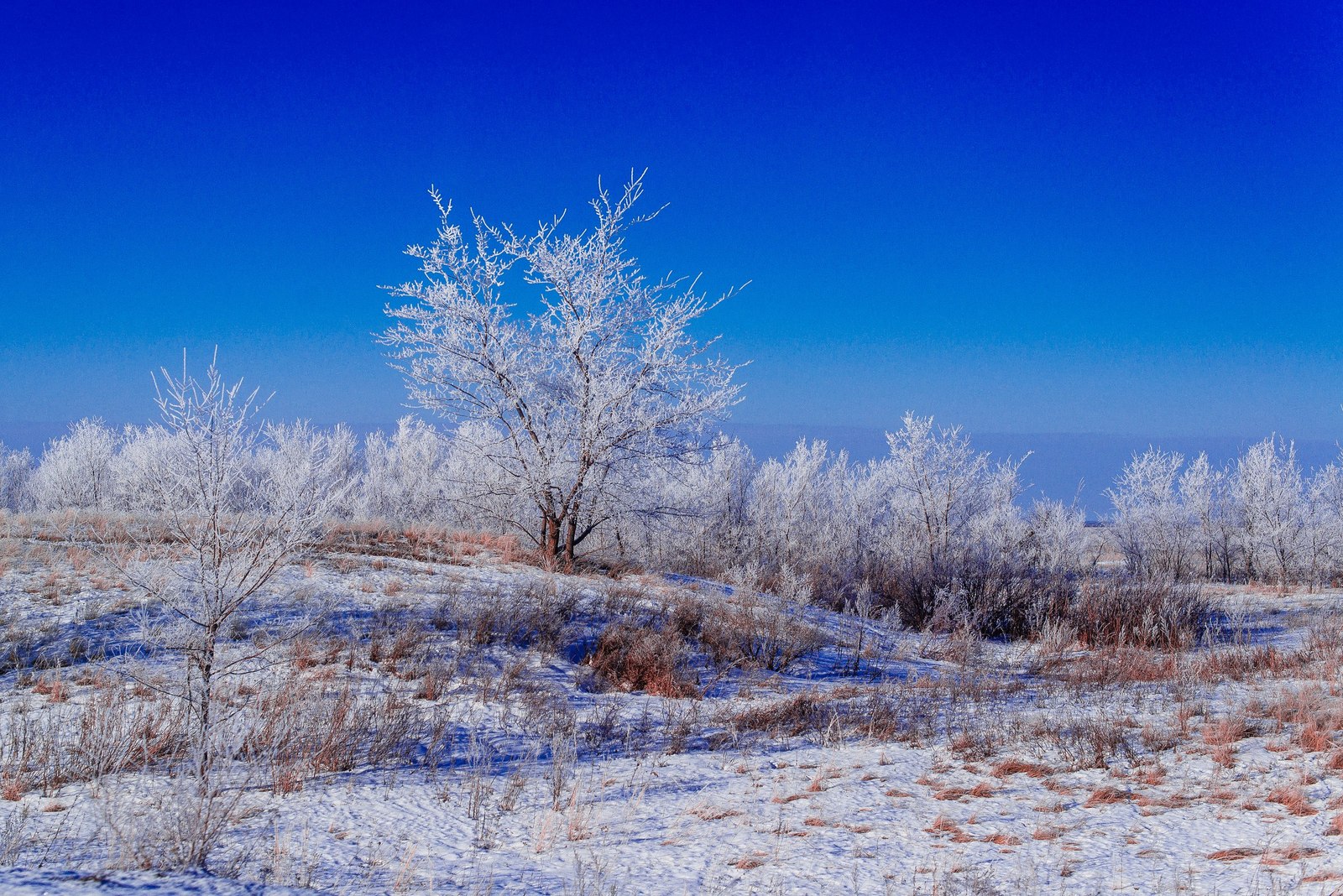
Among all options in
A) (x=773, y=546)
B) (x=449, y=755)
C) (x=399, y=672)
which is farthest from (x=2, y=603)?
(x=773, y=546)

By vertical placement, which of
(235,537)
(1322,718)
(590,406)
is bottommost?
(1322,718)

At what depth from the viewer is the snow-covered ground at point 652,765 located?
3672 mm

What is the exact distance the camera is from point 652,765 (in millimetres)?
5449

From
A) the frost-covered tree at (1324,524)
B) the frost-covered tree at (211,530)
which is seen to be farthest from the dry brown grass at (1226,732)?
the frost-covered tree at (1324,524)

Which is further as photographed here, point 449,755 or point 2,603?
point 2,603

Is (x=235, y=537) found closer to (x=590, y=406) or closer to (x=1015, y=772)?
(x=1015, y=772)

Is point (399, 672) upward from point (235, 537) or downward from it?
downward

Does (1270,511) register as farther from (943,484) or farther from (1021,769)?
(1021,769)

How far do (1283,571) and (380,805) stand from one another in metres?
36.9

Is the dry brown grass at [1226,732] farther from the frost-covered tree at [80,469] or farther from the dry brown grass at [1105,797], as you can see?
the frost-covered tree at [80,469]

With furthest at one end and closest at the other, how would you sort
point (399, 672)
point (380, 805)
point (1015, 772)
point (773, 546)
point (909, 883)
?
1. point (773, 546)
2. point (399, 672)
3. point (1015, 772)
4. point (380, 805)
5. point (909, 883)

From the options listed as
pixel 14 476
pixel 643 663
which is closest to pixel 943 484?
pixel 643 663

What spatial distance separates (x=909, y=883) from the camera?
364 cm

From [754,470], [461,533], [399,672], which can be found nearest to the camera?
[399,672]
